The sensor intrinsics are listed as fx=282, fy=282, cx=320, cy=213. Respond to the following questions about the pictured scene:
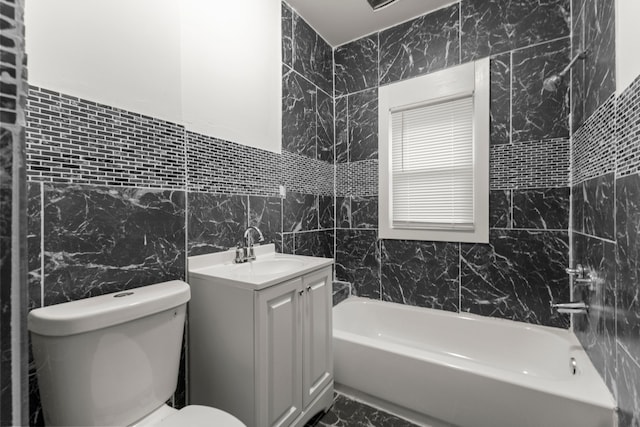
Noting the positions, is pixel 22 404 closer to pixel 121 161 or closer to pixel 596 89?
pixel 121 161

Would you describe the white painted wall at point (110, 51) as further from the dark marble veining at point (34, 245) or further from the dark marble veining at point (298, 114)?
the dark marble veining at point (298, 114)

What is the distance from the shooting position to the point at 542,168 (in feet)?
6.22

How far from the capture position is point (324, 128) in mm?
2578

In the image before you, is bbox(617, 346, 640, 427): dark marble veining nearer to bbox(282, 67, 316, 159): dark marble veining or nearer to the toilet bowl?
the toilet bowl

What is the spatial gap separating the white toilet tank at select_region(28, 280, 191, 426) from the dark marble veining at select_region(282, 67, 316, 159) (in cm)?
143

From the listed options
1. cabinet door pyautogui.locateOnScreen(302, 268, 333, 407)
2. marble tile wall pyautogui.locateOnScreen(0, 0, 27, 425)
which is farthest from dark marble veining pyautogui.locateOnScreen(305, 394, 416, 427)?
marble tile wall pyautogui.locateOnScreen(0, 0, 27, 425)

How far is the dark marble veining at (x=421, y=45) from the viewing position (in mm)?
2167

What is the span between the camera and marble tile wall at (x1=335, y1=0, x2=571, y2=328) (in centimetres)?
188

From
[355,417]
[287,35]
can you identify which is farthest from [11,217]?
[287,35]

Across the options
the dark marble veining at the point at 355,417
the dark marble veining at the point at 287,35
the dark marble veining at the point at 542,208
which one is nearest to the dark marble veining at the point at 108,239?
the dark marble veining at the point at 355,417

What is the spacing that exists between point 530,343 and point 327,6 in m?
2.84

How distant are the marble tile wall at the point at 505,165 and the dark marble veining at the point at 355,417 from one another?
0.89m

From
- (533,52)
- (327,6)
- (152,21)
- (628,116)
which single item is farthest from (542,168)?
(152,21)

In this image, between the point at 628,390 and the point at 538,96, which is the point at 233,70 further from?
the point at 628,390
